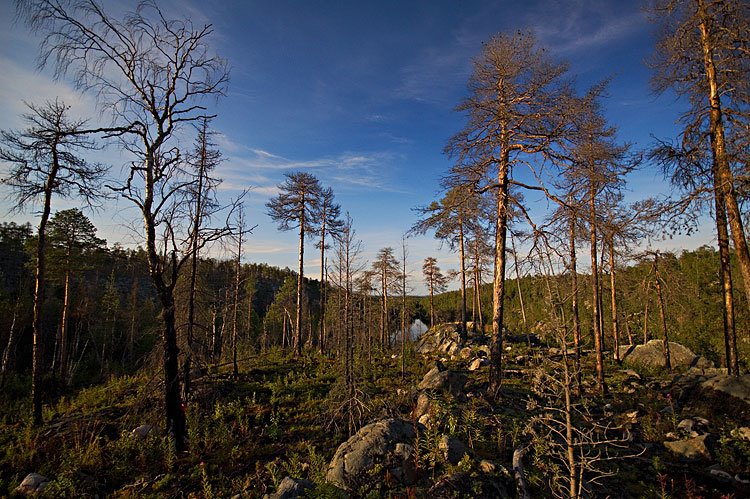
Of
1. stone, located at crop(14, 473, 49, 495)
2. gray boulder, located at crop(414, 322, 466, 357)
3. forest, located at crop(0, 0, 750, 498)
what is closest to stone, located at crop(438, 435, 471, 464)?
forest, located at crop(0, 0, 750, 498)

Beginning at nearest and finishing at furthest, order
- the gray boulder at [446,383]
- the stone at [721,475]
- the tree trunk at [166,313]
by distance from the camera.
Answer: the stone at [721,475] → the tree trunk at [166,313] → the gray boulder at [446,383]

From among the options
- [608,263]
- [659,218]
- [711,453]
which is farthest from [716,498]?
[608,263]

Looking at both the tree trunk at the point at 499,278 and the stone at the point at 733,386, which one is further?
the stone at the point at 733,386

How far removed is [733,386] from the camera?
11.1 metres

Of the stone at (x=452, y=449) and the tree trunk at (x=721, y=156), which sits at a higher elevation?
the tree trunk at (x=721, y=156)

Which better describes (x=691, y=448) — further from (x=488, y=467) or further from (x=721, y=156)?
(x=721, y=156)

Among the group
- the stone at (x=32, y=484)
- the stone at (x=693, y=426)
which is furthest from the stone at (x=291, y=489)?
the stone at (x=693, y=426)

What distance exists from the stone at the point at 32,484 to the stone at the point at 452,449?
329 inches

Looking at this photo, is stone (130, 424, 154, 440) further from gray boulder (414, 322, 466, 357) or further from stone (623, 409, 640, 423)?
gray boulder (414, 322, 466, 357)

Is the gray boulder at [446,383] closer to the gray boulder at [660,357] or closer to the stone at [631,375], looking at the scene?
the stone at [631,375]

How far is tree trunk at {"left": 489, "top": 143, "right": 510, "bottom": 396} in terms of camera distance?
925cm

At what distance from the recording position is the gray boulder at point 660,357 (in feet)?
59.4

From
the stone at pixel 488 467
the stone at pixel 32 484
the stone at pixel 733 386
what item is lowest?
the stone at pixel 32 484

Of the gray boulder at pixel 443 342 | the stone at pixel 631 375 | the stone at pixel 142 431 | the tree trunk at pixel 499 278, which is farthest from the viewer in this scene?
the gray boulder at pixel 443 342
